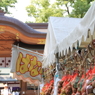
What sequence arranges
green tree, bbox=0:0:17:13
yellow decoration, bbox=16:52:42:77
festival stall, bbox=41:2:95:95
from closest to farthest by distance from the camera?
festival stall, bbox=41:2:95:95, yellow decoration, bbox=16:52:42:77, green tree, bbox=0:0:17:13

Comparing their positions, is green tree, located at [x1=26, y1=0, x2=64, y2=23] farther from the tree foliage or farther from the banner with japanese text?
the banner with japanese text

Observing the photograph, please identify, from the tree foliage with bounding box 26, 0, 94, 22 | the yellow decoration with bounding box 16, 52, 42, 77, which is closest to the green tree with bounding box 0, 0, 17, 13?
the tree foliage with bounding box 26, 0, 94, 22

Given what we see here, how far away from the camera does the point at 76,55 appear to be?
5.39 meters

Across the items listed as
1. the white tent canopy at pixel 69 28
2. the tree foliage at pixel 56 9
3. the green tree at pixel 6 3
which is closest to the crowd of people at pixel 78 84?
the white tent canopy at pixel 69 28

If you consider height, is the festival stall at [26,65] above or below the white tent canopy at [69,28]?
below

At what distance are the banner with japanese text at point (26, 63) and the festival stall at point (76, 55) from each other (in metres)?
1.89

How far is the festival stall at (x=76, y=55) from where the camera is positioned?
150 inches

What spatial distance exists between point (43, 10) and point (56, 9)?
4.71 ft

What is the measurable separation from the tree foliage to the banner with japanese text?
1139cm

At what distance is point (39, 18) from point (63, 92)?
1973 cm

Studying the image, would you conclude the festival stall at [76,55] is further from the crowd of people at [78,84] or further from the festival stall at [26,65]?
the festival stall at [26,65]

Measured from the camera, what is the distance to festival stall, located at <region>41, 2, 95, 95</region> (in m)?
3.80

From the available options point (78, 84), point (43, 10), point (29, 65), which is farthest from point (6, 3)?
point (78, 84)

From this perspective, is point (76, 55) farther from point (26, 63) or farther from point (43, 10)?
point (43, 10)
